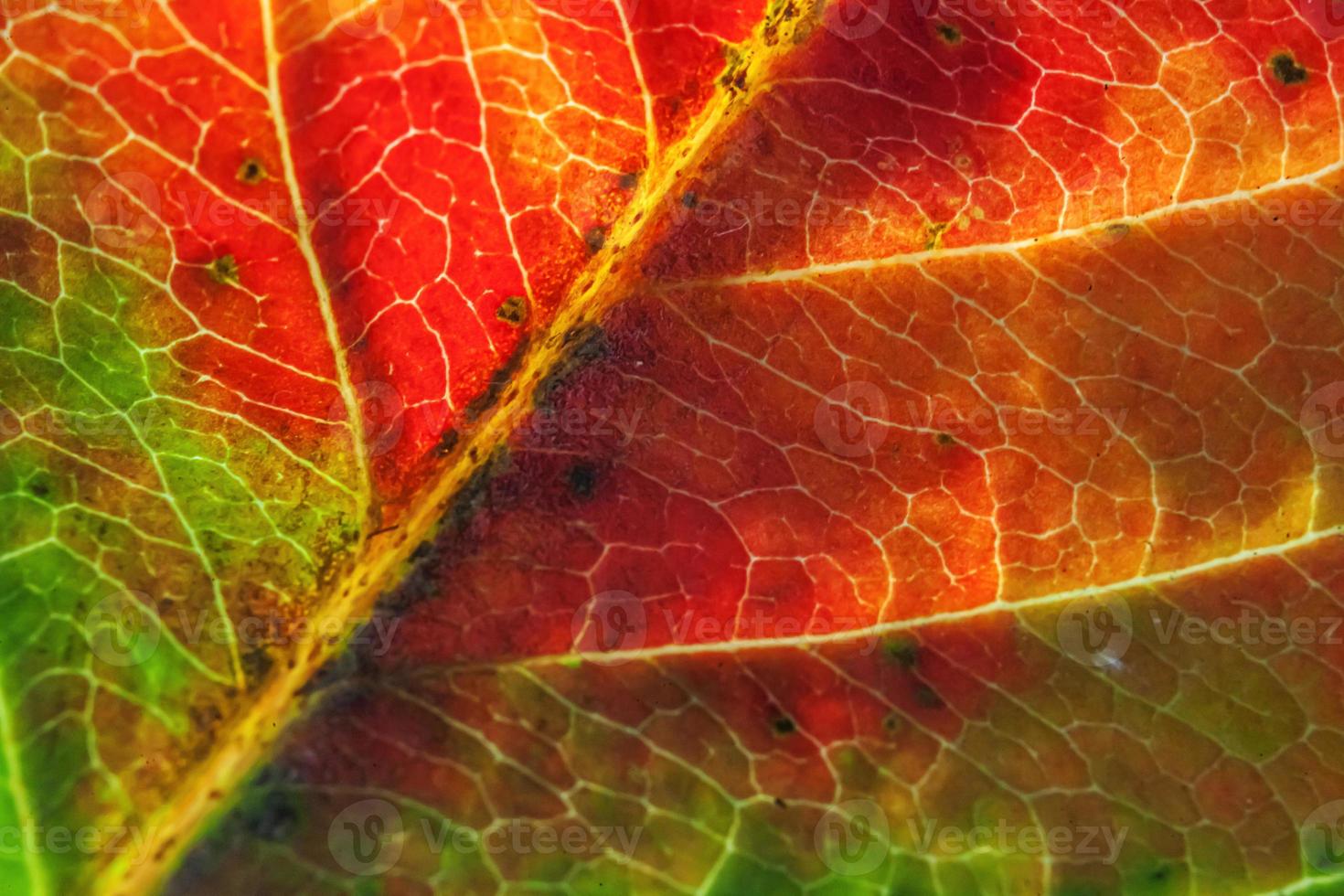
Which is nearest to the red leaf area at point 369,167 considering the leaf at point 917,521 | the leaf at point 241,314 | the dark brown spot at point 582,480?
the leaf at point 241,314

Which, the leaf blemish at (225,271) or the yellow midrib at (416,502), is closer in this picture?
the yellow midrib at (416,502)

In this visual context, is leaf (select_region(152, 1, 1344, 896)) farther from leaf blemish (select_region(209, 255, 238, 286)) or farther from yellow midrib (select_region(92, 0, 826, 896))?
leaf blemish (select_region(209, 255, 238, 286))

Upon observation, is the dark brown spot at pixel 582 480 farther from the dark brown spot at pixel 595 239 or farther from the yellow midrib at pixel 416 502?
the dark brown spot at pixel 595 239

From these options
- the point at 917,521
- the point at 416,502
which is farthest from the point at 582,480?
the point at 917,521

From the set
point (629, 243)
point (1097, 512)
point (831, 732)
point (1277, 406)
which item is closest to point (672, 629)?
point (831, 732)

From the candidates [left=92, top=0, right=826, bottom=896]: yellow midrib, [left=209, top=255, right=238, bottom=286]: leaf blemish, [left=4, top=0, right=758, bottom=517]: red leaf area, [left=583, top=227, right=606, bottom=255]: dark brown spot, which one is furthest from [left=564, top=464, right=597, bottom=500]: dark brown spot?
[left=209, top=255, right=238, bottom=286]: leaf blemish

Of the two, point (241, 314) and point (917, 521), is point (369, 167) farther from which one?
point (917, 521)
